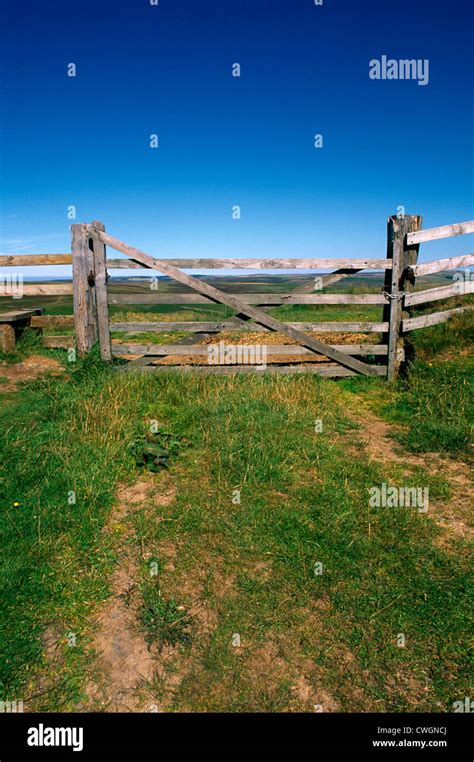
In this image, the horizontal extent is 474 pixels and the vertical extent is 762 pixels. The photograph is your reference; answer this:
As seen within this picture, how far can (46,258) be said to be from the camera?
8820 mm

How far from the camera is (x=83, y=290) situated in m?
8.27

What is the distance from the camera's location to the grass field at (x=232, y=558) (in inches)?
108

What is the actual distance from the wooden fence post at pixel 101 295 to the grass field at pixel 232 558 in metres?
2.00

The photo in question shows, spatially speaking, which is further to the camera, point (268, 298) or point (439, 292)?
point (439, 292)

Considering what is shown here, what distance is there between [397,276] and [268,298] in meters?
2.10

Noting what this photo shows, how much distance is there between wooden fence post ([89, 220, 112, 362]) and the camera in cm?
812

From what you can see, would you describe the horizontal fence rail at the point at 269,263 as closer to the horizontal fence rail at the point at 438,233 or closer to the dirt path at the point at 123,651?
the horizontal fence rail at the point at 438,233

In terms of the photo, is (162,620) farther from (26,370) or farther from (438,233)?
(438,233)

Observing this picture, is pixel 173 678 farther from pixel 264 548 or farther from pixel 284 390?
pixel 284 390

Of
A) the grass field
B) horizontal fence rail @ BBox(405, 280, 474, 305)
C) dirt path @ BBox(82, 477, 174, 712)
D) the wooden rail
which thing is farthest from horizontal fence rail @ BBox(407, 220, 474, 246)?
dirt path @ BBox(82, 477, 174, 712)

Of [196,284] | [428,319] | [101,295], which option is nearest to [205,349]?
[196,284]
